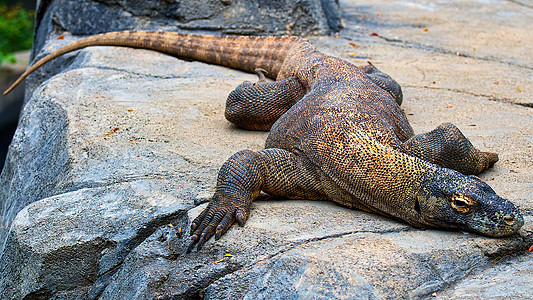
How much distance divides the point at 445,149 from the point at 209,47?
3813 mm

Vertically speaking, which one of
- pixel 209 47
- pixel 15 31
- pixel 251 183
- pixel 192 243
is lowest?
pixel 15 31

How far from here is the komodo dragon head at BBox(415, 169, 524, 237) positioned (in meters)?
2.59

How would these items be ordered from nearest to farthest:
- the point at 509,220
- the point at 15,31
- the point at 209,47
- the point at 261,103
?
1. the point at 509,220
2. the point at 261,103
3. the point at 209,47
4. the point at 15,31

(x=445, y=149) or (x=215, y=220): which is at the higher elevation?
(x=445, y=149)

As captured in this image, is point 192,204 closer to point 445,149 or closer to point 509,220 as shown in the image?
point 445,149

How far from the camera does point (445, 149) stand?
336cm

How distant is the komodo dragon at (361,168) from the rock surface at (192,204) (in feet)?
0.31

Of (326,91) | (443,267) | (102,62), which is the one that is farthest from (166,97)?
(443,267)

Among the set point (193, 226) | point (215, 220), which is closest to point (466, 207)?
point (215, 220)

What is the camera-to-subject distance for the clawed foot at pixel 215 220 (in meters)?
2.76

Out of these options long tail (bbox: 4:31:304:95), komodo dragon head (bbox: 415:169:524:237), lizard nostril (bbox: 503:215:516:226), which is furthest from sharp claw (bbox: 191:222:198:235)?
long tail (bbox: 4:31:304:95)

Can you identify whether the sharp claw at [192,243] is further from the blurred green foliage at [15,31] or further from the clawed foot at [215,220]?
the blurred green foliage at [15,31]

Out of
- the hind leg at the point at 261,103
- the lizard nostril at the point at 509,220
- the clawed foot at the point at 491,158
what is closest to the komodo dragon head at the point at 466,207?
the lizard nostril at the point at 509,220

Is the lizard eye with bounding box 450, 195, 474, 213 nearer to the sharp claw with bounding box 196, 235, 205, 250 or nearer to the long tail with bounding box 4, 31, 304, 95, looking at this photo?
the sharp claw with bounding box 196, 235, 205, 250
